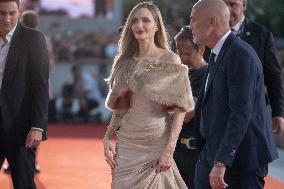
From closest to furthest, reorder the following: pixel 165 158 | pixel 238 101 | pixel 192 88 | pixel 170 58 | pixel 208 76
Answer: pixel 238 101 → pixel 208 76 → pixel 165 158 → pixel 170 58 → pixel 192 88

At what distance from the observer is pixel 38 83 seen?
5.40m

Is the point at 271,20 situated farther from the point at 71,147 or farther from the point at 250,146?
the point at 250,146

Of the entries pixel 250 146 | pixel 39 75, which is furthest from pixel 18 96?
pixel 250 146

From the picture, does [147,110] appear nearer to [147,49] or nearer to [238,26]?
[147,49]

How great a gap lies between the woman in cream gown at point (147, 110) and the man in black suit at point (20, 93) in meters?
0.57

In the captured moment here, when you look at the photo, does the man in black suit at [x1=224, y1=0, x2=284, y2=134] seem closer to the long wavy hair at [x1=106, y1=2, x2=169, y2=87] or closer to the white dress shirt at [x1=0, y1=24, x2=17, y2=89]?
the long wavy hair at [x1=106, y1=2, x2=169, y2=87]

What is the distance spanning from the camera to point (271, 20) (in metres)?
25.3

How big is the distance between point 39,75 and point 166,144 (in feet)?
3.46

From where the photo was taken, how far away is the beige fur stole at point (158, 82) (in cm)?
500

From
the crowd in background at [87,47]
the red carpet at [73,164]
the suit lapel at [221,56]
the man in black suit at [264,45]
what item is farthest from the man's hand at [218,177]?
the crowd in background at [87,47]

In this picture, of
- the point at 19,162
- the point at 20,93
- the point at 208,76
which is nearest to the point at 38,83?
the point at 20,93

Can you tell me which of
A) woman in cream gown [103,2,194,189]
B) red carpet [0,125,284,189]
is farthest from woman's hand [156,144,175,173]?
red carpet [0,125,284,189]

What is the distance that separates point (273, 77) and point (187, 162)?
1068 mm

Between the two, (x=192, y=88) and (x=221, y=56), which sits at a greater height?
(x=221, y=56)
